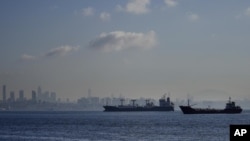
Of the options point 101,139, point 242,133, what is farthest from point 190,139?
point 242,133

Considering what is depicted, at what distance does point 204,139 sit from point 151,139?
10.5 m

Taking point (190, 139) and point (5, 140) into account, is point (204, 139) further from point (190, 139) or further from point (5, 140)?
point (5, 140)

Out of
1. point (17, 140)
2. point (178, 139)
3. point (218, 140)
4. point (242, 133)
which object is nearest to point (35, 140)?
point (17, 140)

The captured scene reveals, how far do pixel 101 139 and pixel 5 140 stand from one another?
60.4 ft

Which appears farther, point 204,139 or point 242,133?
point 204,139

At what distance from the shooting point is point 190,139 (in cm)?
10850

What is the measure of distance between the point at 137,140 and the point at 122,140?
2928 millimetres

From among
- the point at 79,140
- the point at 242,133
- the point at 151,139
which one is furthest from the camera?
the point at 151,139

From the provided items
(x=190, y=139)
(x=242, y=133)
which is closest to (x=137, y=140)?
(x=190, y=139)

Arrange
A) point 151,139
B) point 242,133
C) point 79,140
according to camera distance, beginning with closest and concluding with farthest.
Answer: point 242,133
point 79,140
point 151,139

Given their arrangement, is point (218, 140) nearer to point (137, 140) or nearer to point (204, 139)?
point (204, 139)

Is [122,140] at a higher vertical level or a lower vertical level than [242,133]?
lower

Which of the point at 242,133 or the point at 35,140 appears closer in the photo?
the point at 242,133

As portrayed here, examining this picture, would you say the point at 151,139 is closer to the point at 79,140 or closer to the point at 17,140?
the point at 79,140
